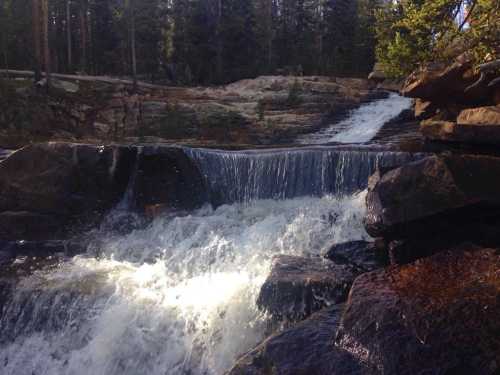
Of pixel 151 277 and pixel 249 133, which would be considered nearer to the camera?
pixel 151 277

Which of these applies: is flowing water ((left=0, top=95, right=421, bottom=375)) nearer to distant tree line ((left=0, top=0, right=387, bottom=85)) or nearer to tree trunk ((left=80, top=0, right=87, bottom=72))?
distant tree line ((left=0, top=0, right=387, bottom=85))

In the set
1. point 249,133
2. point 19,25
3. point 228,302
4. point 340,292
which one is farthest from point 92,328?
point 19,25

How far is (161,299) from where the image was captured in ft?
21.2

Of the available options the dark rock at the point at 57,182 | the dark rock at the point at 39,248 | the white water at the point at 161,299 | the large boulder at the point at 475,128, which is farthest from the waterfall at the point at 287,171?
the dark rock at the point at 39,248

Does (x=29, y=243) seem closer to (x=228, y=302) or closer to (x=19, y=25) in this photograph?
(x=228, y=302)

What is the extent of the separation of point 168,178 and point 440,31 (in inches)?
244

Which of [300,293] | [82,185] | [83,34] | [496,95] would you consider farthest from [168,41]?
[300,293]

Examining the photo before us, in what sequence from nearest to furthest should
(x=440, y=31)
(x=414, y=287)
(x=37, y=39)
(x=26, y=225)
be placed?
1. (x=414, y=287)
2. (x=440, y=31)
3. (x=26, y=225)
4. (x=37, y=39)

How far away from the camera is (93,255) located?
8578mm

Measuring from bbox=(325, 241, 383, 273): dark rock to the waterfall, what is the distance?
3354mm

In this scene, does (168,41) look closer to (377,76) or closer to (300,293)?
(377,76)

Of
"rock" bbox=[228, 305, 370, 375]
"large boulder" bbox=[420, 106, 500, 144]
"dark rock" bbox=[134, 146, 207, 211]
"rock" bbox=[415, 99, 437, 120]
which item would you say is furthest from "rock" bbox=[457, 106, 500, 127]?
"dark rock" bbox=[134, 146, 207, 211]

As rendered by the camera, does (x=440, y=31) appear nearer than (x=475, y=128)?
No

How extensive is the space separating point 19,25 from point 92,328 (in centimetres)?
2753
